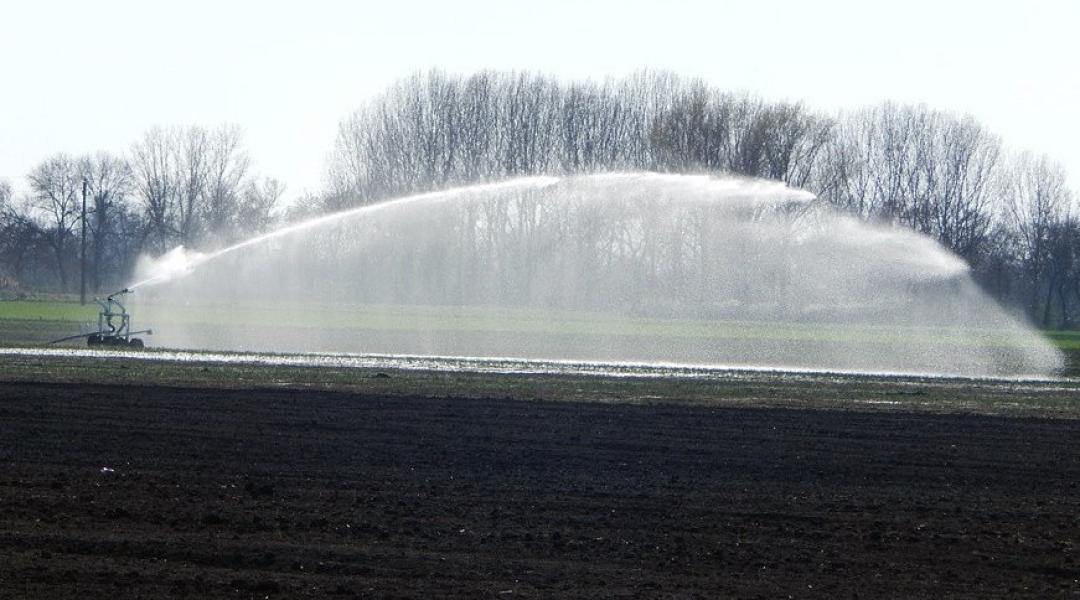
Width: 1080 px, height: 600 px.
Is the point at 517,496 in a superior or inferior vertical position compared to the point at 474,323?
inferior

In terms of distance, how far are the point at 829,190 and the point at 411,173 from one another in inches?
1036

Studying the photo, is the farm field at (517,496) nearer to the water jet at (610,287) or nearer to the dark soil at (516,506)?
the dark soil at (516,506)

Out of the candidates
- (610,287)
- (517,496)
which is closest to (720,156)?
(610,287)

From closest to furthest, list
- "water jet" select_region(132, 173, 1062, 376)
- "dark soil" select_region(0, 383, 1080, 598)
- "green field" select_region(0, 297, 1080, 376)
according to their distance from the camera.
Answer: "dark soil" select_region(0, 383, 1080, 598) → "water jet" select_region(132, 173, 1062, 376) → "green field" select_region(0, 297, 1080, 376)

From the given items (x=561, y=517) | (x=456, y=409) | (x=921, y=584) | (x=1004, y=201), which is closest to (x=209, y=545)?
(x=561, y=517)

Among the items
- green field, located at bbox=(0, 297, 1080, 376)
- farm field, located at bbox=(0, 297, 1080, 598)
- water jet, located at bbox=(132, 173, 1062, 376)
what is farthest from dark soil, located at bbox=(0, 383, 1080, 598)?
green field, located at bbox=(0, 297, 1080, 376)

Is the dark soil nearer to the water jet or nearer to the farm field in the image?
the farm field

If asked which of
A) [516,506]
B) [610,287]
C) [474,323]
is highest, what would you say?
[610,287]

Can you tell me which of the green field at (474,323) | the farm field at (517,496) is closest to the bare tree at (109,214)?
the green field at (474,323)

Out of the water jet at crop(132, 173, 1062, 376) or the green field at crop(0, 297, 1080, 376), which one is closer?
the water jet at crop(132, 173, 1062, 376)

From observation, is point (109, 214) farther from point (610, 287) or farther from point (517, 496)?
point (517, 496)

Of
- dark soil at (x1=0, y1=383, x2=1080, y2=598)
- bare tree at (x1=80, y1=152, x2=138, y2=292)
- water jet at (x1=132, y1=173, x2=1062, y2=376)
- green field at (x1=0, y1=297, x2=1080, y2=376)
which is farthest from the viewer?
bare tree at (x1=80, y1=152, x2=138, y2=292)

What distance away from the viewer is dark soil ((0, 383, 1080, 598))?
11.4 meters

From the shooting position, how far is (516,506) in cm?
1462
